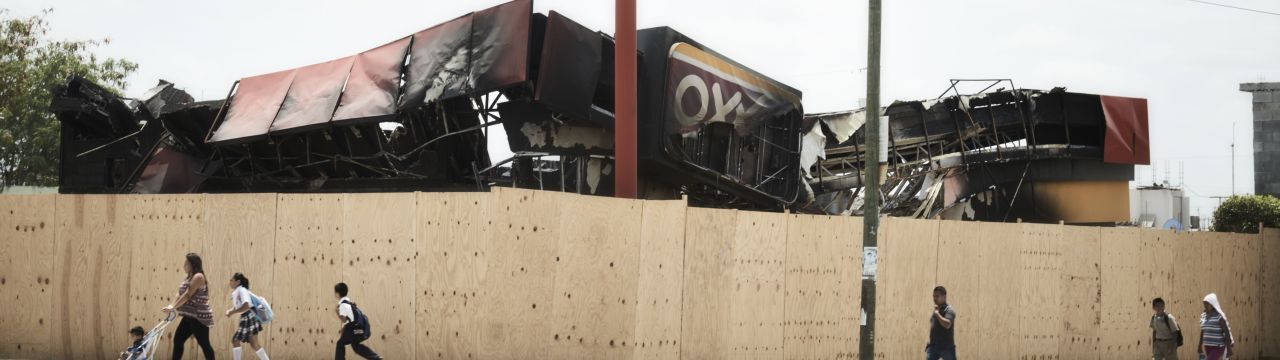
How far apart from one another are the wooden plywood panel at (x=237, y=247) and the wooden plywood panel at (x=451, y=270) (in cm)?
186

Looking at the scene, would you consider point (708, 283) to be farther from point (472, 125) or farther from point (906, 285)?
point (472, 125)

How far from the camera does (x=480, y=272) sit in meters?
12.9

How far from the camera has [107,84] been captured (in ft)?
172

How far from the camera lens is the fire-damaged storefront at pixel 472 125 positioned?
1794cm

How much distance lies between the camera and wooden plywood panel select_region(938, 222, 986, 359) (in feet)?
56.4

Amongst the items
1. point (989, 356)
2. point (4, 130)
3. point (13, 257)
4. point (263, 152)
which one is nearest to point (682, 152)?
point (989, 356)

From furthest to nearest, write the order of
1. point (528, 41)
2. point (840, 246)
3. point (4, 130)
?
point (4, 130) < point (528, 41) < point (840, 246)

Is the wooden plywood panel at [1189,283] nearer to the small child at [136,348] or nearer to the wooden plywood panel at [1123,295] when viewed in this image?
the wooden plywood panel at [1123,295]

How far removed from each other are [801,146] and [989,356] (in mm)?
7528

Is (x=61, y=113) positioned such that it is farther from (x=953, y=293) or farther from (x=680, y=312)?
(x=953, y=293)

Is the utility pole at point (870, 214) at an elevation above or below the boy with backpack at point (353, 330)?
above

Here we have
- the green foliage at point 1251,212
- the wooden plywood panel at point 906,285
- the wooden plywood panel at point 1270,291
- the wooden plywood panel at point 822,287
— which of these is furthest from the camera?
the green foliage at point 1251,212

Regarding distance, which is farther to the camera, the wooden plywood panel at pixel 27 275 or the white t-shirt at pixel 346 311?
the wooden plywood panel at pixel 27 275

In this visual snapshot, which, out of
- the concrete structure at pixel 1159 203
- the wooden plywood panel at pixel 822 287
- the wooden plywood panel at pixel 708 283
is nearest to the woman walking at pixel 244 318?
the wooden plywood panel at pixel 708 283
